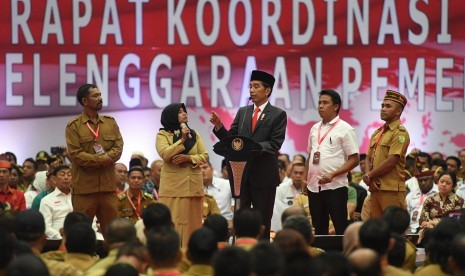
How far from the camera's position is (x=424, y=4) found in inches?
557

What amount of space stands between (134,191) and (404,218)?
371 cm

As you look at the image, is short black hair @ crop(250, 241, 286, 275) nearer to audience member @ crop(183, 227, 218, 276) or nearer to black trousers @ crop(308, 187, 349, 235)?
audience member @ crop(183, 227, 218, 276)

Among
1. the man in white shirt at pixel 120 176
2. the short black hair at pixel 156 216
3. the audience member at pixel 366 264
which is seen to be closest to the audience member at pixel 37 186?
the man in white shirt at pixel 120 176

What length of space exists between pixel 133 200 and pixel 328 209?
86.9 inches

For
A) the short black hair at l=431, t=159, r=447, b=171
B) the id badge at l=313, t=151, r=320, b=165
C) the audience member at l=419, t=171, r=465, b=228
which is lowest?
the audience member at l=419, t=171, r=465, b=228

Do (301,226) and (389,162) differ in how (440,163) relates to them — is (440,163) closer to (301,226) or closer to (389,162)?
(389,162)

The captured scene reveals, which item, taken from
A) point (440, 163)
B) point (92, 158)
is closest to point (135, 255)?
point (92, 158)

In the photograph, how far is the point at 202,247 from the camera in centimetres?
553

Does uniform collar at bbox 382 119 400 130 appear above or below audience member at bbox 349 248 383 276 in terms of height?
above

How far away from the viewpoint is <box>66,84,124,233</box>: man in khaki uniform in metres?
8.50

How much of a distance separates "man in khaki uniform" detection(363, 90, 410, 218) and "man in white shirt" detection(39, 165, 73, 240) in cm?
279

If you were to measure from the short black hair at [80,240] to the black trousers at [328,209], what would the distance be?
114 inches

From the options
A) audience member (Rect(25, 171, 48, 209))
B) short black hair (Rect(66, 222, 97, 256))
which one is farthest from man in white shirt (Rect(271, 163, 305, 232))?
short black hair (Rect(66, 222, 97, 256))

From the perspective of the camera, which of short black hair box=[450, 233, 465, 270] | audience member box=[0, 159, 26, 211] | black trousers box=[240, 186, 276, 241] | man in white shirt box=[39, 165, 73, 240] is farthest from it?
audience member box=[0, 159, 26, 211]
